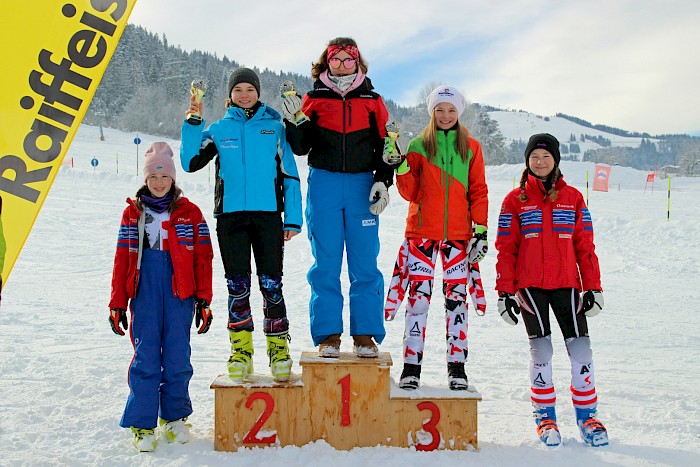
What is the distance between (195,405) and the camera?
4379mm

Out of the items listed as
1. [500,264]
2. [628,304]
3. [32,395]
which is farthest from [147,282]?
[628,304]

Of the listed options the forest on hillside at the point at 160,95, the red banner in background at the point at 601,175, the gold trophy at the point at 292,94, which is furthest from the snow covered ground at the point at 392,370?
the forest on hillside at the point at 160,95

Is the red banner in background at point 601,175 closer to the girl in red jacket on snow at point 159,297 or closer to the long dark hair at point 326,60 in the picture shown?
the long dark hair at point 326,60

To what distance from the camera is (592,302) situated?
3.71m

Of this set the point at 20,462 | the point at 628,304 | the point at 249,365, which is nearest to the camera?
the point at 20,462

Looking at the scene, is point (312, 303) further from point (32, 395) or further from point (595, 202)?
point (595, 202)

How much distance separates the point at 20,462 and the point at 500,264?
3242mm

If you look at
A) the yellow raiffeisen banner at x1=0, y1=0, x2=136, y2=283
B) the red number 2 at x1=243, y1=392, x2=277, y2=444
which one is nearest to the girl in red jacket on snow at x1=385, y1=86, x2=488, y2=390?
the red number 2 at x1=243, y1=392, x2=277, y2=444

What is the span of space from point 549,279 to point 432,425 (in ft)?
4.09

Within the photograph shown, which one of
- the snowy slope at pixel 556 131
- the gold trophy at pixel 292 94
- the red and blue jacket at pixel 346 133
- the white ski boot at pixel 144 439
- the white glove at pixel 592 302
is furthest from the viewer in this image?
the snowy slope at pixel 556 131

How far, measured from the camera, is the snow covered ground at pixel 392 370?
11.4ft

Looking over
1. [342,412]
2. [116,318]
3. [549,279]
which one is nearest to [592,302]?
[549,279]

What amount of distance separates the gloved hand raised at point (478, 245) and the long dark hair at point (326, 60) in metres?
1.42

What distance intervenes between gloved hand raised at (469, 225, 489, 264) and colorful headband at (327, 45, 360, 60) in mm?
1499
